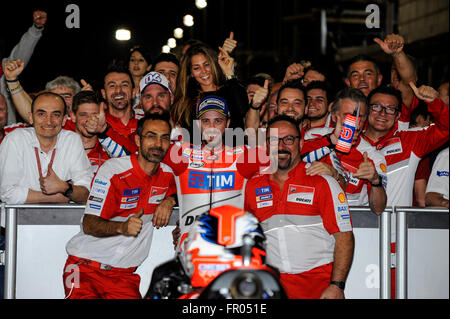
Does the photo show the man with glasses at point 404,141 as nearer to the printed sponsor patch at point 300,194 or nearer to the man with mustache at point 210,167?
the printed sponsor patch at point 300,194

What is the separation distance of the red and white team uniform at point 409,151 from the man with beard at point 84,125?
2.85 metres

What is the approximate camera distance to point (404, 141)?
20.3 ft

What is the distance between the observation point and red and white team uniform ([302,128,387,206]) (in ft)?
19.0

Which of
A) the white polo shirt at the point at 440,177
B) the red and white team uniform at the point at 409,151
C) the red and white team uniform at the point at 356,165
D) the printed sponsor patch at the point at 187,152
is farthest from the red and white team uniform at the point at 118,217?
the white polo shirt at the point at 440,177

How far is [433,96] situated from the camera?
6.07 m

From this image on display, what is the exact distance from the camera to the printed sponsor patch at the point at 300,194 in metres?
5.19

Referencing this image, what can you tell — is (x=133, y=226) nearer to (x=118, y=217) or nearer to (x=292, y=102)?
(x=118, y=217)

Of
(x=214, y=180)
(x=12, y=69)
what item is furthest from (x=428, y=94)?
(x=12, y=69)

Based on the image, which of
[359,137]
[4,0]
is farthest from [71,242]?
[4,0]

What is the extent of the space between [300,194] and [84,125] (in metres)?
2.56

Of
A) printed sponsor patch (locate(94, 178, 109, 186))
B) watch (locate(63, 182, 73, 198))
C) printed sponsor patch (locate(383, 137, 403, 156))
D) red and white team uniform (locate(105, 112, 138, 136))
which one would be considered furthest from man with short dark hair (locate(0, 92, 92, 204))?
printed sponsor patch (locate(383, 137, 403, 156))

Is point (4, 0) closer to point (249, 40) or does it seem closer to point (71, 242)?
point (71, 242)
